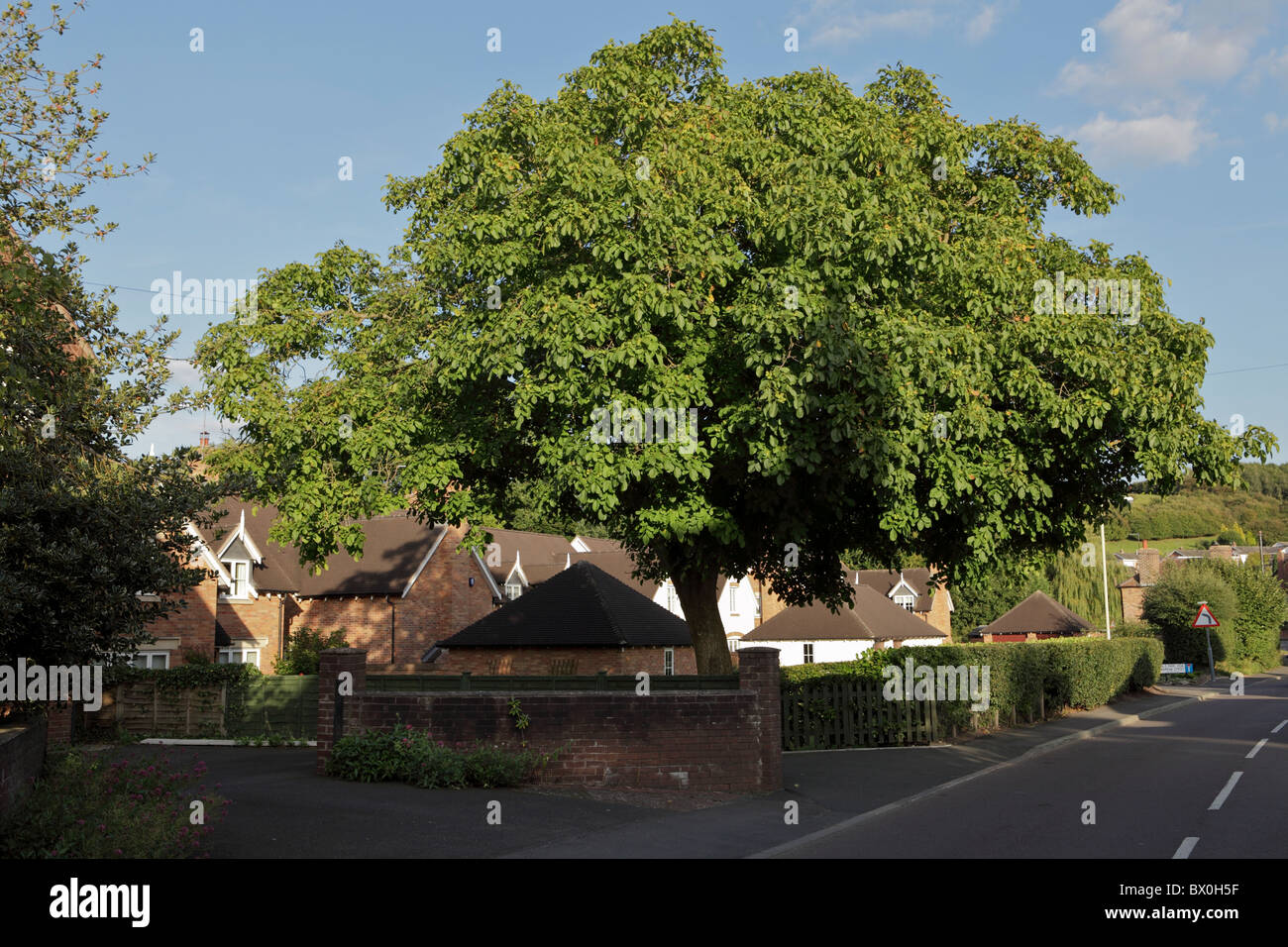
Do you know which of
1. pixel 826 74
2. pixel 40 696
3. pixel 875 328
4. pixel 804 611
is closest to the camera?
pixel 40 696

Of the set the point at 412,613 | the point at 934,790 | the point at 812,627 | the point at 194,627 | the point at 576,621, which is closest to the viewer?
the point at 934,790

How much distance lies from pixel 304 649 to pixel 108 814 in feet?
93.0

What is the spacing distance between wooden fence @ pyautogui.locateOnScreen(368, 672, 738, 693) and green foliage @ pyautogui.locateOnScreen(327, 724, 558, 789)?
29.3 inches

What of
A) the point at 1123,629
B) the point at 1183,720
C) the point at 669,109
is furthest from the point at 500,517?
the point at 1123,629

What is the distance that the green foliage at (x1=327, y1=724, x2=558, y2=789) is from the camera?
13477mm

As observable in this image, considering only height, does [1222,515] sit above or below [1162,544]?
above

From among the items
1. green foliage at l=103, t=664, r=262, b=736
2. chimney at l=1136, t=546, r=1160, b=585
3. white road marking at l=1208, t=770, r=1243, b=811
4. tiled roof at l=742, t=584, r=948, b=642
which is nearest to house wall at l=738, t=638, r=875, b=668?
tiled roof at l=742, t=584, r=948, b=642

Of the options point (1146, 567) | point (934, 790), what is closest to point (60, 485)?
point (934, 790)

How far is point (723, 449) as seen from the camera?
1439cm

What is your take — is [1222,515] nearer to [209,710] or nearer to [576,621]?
[576,621]

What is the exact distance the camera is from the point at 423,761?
44.8 feet
